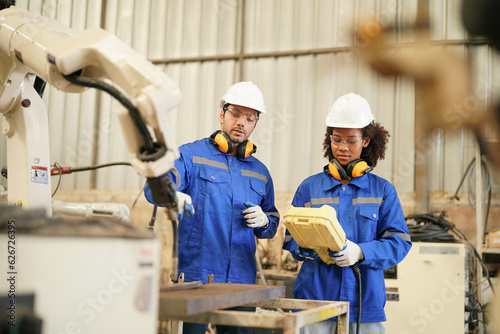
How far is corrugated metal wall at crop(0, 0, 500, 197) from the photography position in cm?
489

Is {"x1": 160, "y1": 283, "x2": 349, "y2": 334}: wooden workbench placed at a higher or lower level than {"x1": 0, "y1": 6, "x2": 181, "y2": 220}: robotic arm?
lower

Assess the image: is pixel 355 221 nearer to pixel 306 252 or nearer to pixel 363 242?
pixel 363 242

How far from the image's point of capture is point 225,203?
85.7 inches

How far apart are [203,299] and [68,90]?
715 millimetres

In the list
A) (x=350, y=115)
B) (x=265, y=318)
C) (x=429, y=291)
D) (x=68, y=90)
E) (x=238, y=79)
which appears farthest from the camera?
(x=238, y=79)

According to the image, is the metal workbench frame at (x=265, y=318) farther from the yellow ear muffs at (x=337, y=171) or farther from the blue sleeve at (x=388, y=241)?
the yellow ear muffs at (x=337, y=171)

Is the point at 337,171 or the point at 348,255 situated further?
the point at 337,171

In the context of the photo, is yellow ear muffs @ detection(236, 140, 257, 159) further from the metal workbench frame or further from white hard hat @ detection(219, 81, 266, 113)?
the metal workbench frame

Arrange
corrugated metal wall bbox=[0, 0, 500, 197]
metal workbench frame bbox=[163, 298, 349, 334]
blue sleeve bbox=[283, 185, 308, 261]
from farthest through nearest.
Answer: corrugated metal wall bbox=[0, 0, 500, 197], blue sleeve bbox=[283, 185, 308, 261], metal workbench frame bbox=[163, 298, 349, 334]

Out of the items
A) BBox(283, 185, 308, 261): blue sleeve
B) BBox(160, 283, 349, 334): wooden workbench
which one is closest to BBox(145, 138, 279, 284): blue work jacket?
BBox(283, 185, 308, 261): blue sleeve

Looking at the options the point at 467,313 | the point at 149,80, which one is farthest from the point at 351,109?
the point at 467,313

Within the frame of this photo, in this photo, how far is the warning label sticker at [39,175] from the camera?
5.42 ft

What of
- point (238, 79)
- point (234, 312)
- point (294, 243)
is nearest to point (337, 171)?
point (294, 243)

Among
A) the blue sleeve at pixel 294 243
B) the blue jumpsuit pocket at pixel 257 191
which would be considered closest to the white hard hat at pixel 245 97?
the blue jumpsuit pocket at pixel 257 191
